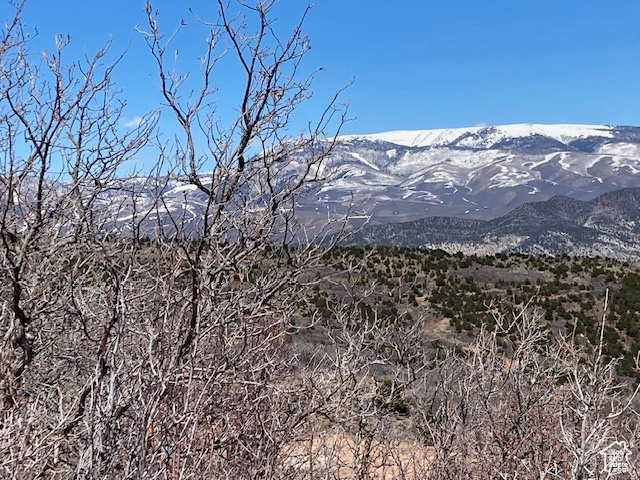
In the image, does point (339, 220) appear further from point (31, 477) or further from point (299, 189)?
point (31, 477)

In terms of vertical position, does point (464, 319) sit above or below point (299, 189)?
below

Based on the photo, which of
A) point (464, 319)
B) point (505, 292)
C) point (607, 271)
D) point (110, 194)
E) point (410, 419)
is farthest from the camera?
point (607, 271)

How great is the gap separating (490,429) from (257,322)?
2687 mm

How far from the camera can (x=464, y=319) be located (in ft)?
73.3

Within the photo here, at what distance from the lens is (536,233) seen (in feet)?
336

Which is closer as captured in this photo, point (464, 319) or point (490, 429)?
point (490, 429)

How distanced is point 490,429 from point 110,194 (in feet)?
13.6

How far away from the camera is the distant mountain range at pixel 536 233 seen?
3477 inches

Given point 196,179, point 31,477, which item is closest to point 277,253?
point 196,179

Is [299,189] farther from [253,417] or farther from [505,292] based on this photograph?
[505,292]

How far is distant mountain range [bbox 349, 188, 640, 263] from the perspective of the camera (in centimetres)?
8831

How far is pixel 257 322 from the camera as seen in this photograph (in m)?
4.80

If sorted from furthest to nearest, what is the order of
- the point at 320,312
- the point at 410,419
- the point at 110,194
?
1. the point at 320,312
2. the point at 410,419
3. the point at 110,194

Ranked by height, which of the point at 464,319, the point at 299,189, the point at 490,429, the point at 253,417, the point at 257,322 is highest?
the point at 299,189
